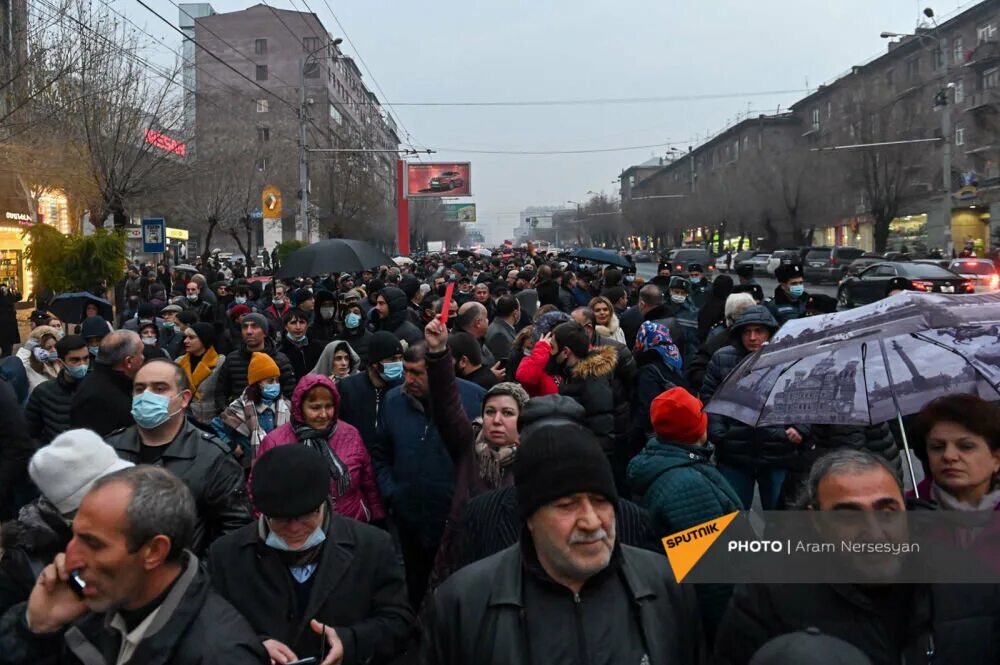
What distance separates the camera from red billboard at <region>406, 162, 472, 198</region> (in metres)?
66.8

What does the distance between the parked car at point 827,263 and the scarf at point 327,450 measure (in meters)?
38.4

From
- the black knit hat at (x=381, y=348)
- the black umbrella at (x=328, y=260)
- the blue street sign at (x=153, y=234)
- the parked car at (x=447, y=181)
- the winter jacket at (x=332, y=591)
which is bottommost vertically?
the winter jacket at (x=332, y=591)

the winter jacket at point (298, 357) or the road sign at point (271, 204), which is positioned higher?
the road sign at point (271, 204)

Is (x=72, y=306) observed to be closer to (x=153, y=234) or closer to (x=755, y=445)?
(x=755, y=445)

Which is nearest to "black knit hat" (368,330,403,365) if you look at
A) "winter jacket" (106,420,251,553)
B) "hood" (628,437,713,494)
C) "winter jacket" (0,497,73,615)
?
"winter jacket" (106,420,251,553)

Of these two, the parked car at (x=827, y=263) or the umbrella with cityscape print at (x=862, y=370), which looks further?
the parked car at (x=827, y=263)

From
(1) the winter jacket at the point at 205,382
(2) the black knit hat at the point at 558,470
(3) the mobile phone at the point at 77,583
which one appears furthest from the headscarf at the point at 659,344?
(3) the mobile phone at the point at 77,583

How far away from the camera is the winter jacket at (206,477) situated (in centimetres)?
360

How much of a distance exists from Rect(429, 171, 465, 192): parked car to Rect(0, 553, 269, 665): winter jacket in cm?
6510

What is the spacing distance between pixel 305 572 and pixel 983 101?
4989 centimetres

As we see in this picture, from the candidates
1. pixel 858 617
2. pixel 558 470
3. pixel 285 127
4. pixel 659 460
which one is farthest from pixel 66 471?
pixel 285 127

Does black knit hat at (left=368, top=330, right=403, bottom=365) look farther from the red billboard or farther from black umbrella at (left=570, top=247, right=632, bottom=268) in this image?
the red billboard

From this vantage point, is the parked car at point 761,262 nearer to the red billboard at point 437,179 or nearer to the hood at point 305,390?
the red billboard at point 437,179

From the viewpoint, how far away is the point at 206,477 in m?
3.64
